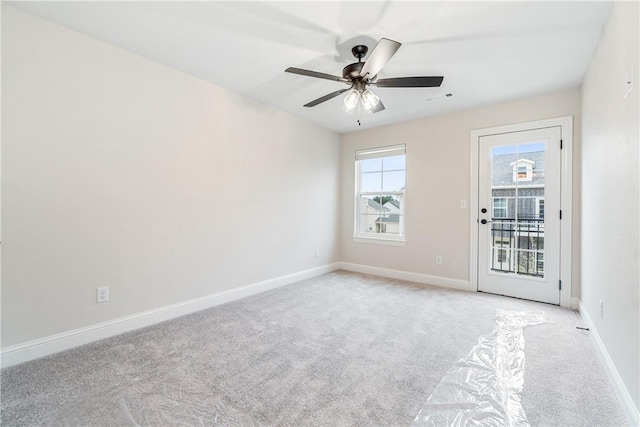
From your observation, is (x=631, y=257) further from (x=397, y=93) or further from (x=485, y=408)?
(x=397, y=93)

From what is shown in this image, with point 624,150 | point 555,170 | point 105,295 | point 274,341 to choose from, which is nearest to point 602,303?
point 624,150

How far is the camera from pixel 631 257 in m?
1.49

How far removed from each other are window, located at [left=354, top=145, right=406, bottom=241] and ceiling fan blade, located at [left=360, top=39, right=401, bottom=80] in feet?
7.78

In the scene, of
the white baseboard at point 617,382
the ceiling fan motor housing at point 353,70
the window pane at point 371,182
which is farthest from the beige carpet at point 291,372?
the window pane at point 371,182

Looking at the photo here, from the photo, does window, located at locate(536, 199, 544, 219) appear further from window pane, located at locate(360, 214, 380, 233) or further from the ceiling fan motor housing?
the ceiling fan motor housing

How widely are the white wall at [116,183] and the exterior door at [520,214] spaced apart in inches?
109

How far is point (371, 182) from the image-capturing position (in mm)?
4801

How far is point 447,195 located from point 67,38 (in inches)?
166

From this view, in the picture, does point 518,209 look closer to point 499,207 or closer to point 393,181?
point 499,207

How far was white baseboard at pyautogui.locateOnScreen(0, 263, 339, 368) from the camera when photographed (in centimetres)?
195

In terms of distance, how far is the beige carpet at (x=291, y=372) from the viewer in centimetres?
149

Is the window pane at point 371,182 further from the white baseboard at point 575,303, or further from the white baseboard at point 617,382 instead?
the white baseboard at point 617,382

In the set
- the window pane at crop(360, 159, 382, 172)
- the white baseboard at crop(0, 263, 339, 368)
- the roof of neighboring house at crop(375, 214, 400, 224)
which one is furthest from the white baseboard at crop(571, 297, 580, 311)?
the white baseboard at crop(0, 263, 339, 368)

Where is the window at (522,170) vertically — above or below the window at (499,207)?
above
